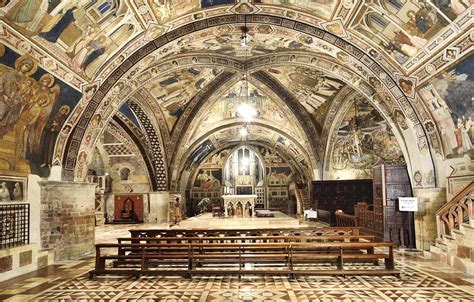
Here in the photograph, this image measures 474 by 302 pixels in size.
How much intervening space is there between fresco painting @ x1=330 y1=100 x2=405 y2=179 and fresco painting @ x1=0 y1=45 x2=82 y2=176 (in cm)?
1131

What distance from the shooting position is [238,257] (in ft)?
24.1

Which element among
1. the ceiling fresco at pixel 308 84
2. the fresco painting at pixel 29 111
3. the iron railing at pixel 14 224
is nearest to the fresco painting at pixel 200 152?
the ceiling fresco at pixel 308 84

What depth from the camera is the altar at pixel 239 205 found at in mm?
18750

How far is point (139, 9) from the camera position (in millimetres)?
8406

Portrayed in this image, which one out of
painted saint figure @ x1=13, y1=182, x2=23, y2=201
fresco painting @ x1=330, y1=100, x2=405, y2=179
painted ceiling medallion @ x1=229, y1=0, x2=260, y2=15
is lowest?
painted saint figure @ x1=13, y1=182, x2=23, y2=201

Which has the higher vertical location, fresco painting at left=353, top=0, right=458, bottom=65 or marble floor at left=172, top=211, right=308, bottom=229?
fresco painting at left=353, top=0, right=458, bottom=65

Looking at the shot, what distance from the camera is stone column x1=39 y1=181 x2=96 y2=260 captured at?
9.32 metres

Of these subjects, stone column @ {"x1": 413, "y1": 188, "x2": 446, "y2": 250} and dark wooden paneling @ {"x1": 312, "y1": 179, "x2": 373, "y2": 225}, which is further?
dark wooden paneling @ {"x1": 312, "y1": 179, "x2": 373, "y2": 225}

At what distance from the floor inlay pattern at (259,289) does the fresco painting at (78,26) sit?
4.85m

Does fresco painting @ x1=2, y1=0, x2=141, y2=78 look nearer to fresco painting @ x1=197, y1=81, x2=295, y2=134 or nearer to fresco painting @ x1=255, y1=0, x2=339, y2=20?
fresco painting @ x1=255, y1=0, x2=339, y2=20

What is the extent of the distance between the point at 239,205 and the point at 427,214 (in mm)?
10832

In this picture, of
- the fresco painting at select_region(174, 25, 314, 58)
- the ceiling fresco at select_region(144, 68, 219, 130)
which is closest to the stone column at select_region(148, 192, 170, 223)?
the ceiling fresco at select_region(144, 68, 219, 130)

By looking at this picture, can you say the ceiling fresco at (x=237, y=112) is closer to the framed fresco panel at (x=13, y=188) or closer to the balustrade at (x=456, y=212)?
the balustrade at (x=456, y=212)

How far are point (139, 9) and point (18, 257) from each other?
240 inches
